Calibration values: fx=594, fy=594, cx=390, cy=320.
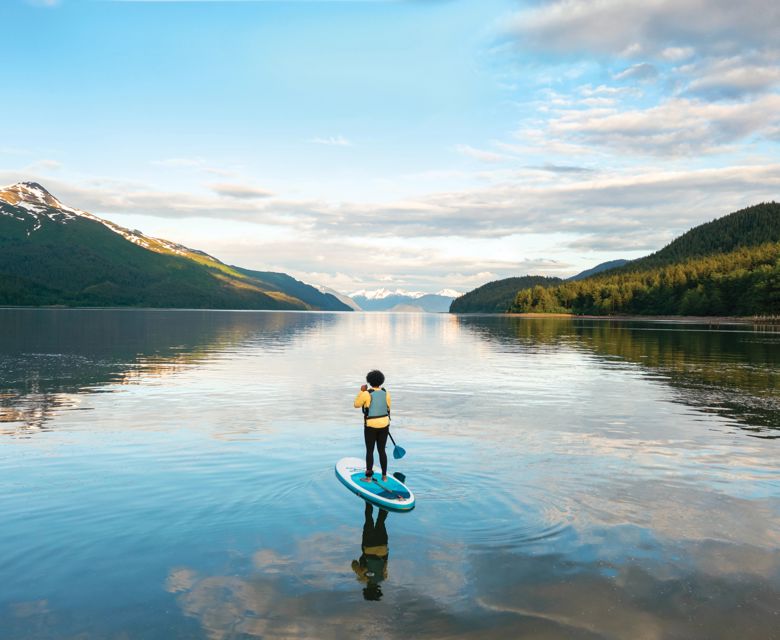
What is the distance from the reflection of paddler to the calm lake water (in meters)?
0.16

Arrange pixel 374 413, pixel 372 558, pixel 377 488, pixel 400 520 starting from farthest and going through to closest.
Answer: pixel 374 413 → pixel 377 488 → pixel 400 520 → pixel 372 558

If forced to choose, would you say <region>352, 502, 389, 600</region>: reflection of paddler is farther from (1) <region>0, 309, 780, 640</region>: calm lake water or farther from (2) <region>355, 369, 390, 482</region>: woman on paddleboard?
(2) <region>355, 369, 390, 482</region>: woman on paddleboard

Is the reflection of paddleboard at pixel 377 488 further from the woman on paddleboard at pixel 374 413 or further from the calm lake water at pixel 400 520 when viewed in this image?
the woman on paddleboard at pixel 374 413

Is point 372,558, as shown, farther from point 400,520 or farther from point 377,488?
point 377,488

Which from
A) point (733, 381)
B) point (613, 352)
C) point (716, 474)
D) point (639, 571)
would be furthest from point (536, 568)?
point (613, 352)

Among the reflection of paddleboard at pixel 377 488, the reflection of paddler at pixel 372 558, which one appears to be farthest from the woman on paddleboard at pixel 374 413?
the reflection of paddler at pixel 372 558

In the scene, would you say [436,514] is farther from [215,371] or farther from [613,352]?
[613,352]

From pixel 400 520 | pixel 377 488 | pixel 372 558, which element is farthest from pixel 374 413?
pixel 372 558

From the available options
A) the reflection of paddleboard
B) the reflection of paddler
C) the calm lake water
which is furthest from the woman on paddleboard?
the reflection of paddler

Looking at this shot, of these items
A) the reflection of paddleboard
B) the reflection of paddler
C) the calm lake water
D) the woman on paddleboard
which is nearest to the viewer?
the calm lake water

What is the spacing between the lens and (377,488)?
17578 mm

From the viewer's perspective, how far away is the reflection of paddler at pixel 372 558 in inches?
465

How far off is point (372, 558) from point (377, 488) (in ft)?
14.3

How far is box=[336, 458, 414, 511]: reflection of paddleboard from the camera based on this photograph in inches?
648
